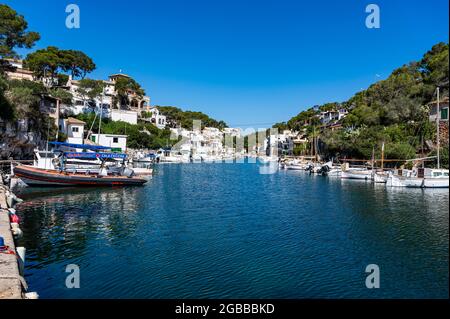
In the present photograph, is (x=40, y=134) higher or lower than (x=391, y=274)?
higher

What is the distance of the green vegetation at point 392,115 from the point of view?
641 centimetres

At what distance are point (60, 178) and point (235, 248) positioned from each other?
74.0 ft

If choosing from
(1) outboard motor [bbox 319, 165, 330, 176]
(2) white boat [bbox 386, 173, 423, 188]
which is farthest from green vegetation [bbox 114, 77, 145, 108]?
(2) white boat [bbox 386, 173, 423, 188]

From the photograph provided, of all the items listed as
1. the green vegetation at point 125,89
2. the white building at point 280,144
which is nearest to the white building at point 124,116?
the green vegetation at point 125,89

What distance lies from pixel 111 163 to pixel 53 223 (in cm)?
2287

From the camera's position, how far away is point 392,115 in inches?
459

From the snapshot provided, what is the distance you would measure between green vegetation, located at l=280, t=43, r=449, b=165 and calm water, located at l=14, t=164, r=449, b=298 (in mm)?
2579

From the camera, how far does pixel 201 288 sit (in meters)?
9.52

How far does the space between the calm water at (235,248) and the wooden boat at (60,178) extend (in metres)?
4.98

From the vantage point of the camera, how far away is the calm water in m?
9.37

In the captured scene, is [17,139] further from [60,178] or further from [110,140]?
[110,140]

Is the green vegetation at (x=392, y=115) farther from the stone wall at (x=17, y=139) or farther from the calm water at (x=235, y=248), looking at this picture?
the stone wall at (x=17, y=139)
